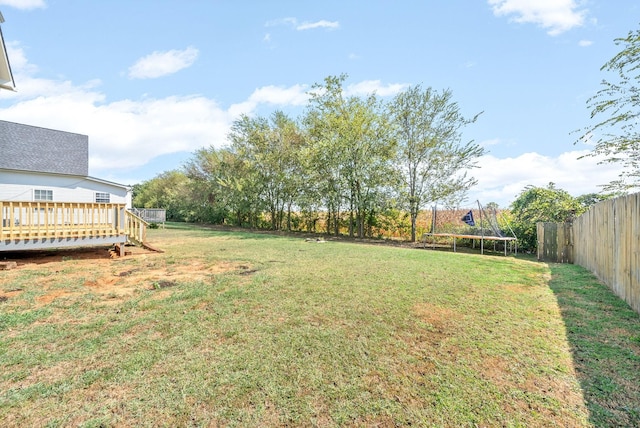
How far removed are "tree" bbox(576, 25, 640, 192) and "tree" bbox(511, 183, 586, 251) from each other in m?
4.24

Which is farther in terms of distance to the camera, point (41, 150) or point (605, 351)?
point (41, 150)

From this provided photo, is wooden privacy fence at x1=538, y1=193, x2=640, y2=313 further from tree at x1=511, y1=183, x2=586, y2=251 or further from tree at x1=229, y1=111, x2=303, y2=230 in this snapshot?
tree at x1=229, y1=111, x2=303, y2=230

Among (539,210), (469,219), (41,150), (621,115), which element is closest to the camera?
(621,115)

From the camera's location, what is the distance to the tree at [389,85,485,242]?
519 inches

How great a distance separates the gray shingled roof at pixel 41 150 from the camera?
43.1ft

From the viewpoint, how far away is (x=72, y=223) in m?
7.06

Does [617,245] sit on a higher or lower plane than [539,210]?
lower

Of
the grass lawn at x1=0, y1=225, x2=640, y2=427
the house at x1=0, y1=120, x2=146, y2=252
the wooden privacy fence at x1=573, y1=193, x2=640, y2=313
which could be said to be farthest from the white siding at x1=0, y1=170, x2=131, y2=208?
the wooden privacy fence at x1=573, y1=193, x2=640, y2=313

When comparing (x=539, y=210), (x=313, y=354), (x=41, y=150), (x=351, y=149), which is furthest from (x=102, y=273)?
(x=539, y=210)

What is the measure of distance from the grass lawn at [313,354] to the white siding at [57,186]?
11.8 metres

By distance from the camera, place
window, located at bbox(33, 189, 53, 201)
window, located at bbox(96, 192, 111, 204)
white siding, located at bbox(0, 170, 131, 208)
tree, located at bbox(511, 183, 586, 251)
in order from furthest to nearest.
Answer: window, located at bbox(96, 192, 111, 204)
window, located at bbox(33, 189, 53, 201)
white siding, located at bbox(0, 170, 131, 208)
tree, located at bbox(511, 183, 586, 251)

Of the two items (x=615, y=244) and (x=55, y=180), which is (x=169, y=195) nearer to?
(x=55, y=180)

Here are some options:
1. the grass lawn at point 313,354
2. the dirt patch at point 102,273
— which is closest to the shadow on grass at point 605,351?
the grass lawn at point 313,354

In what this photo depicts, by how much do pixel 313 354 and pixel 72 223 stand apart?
7.75 m
